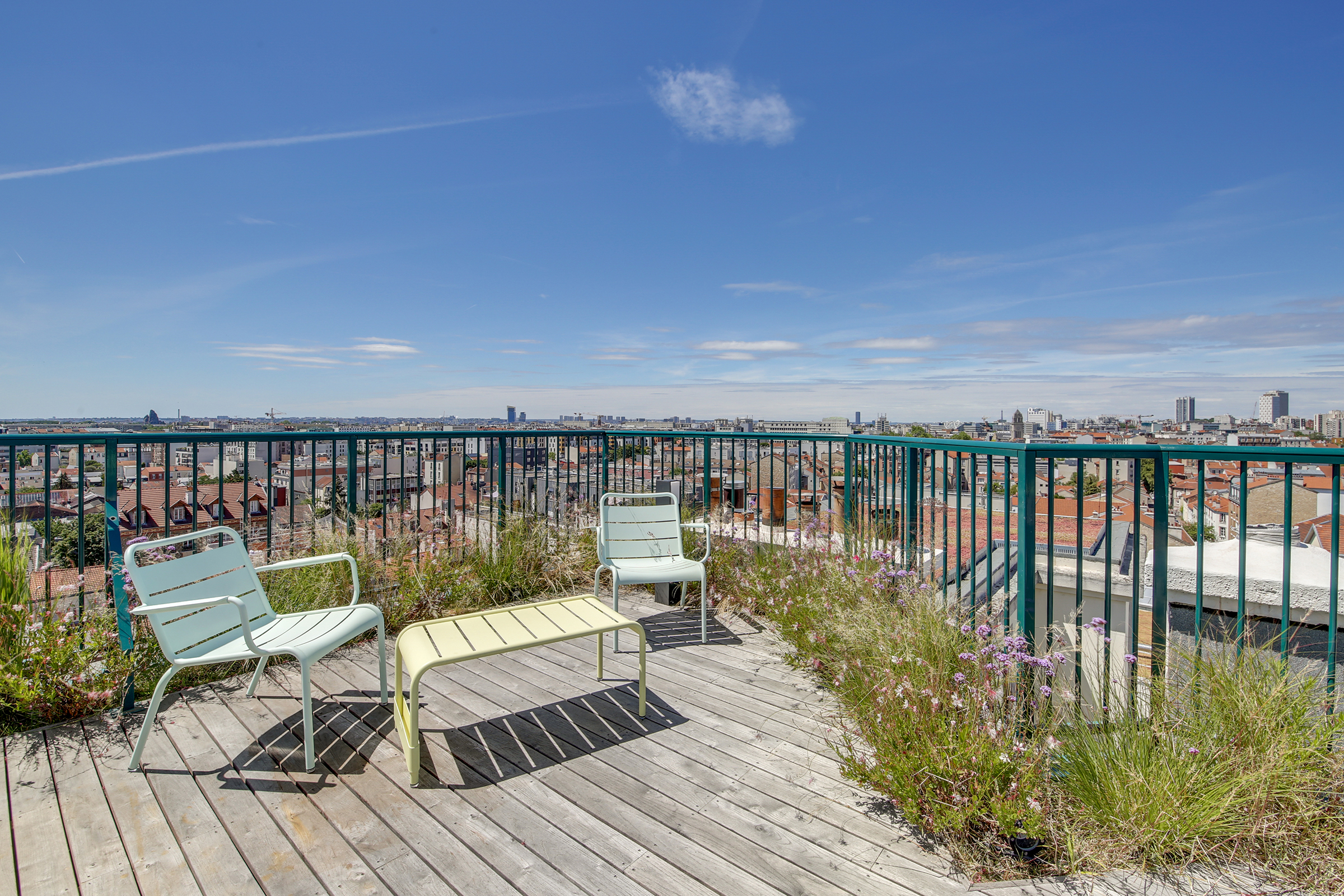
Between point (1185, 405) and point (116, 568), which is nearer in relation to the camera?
point (116, 568)

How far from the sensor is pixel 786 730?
240cm

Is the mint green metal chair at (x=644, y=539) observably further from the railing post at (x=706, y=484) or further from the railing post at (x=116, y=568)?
the railing post at (x=116, y=568)

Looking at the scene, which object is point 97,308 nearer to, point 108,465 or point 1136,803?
point 108,465

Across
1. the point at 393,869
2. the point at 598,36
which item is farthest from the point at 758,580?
the point at 598,36

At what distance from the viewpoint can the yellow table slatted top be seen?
6.57ft

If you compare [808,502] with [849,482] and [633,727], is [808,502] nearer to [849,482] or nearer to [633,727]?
[849,482]

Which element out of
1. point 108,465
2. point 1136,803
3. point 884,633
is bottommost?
point 1136,803

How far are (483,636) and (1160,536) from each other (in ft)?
8.60

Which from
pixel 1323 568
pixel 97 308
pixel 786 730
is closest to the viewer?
pixel 1323 568

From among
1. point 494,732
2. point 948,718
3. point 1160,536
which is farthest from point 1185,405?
point 494,732

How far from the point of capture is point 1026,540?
202 centimetres

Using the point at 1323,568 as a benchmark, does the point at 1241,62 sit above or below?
above

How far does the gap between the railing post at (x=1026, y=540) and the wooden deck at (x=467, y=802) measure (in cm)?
86

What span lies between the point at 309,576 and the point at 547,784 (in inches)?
88.9
